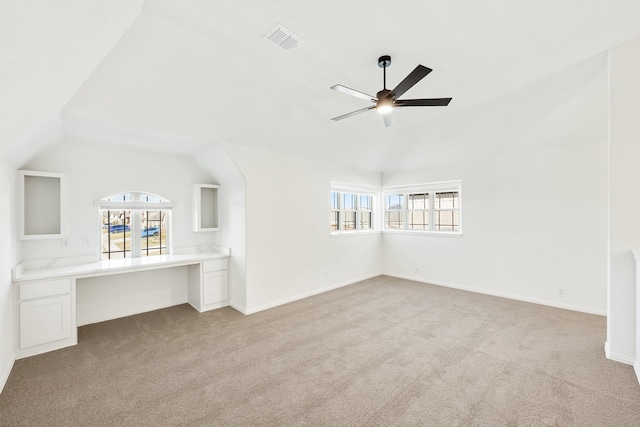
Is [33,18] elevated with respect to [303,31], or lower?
lower

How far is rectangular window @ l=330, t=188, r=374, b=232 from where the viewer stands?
5.84m

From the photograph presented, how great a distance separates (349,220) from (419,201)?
158 cm

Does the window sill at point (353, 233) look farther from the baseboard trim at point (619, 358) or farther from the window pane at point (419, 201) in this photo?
the baseboard trim at point (619, 358)

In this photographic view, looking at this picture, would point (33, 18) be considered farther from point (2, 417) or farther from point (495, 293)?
point (495, 293)

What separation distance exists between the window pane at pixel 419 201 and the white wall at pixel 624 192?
10.8ft

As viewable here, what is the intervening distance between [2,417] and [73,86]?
98.6 inches

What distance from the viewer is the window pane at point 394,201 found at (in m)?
6.32

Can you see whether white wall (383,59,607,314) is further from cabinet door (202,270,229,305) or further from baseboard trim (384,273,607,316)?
cabinet door (202,270,229,305)

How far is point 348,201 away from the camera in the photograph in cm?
610

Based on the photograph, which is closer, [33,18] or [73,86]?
[33,18]

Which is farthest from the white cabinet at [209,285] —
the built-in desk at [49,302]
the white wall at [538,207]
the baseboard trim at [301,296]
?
the white wall at [538,207]

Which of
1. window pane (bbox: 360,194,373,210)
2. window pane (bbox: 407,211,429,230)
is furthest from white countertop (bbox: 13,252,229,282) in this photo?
window pane (bbox: 407,211,429,230)

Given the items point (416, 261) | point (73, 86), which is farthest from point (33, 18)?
point (416, 261)

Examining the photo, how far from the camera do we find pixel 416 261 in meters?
5.84
